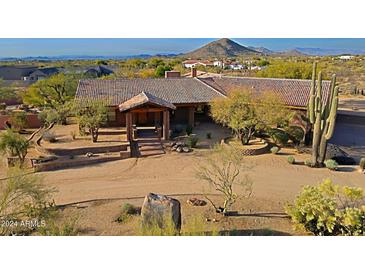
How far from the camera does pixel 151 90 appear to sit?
99.3ft

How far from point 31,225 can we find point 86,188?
5873 mm

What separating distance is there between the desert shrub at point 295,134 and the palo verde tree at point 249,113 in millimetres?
1481

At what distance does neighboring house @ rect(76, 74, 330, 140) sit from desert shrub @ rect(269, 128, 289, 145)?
363cm

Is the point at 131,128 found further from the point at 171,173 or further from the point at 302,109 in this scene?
the point at 302,109

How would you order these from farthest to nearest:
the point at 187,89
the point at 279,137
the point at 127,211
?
the point at 187,89, the point at 279,137, the point at 127,211

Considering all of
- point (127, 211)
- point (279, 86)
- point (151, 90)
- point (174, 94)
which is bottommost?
point (127, 211)

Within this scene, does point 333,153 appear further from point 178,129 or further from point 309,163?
point 178,129

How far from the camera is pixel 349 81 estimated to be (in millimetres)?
61531

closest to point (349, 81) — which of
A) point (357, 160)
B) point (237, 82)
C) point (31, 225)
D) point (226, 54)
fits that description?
point (237, 82)

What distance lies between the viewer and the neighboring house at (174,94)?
27.2 meters

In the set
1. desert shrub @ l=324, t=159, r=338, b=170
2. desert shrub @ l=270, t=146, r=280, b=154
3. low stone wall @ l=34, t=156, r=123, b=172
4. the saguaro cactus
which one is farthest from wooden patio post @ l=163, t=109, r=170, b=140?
desert shrub @ l=324, t=159, r=338, b=170

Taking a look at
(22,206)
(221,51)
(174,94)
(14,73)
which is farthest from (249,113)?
(221,51)

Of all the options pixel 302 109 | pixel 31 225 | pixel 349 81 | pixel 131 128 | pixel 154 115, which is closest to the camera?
pixel 31 225

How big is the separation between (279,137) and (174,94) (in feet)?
33.5
